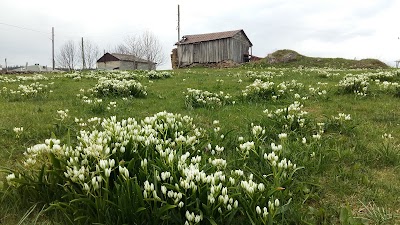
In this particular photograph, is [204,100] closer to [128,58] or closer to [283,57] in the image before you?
[283,57]

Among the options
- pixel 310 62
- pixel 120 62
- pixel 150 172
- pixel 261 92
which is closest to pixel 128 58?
pixel 120 62

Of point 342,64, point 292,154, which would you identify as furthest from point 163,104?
point 342,64

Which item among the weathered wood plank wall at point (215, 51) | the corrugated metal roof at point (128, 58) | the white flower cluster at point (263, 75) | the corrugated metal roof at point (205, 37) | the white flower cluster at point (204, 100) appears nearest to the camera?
the white flower cluster at point (204, 100)

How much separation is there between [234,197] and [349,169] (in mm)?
2487

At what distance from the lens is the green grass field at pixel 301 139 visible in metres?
3.71

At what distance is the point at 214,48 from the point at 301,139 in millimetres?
53034

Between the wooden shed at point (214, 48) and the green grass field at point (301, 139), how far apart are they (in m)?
45.8

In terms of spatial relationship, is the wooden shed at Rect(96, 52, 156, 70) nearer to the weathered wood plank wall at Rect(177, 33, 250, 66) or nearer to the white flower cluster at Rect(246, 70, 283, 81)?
the weathered wood plank wall at Rect(177, 33, 250, 66)

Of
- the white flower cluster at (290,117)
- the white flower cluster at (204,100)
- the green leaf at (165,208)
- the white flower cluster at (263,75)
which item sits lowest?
the green leaf at (165,208)

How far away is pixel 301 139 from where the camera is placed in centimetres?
613

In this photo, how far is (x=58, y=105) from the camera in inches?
387

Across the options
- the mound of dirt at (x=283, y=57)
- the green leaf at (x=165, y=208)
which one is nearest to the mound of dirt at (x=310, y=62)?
the mound of dirt at (x=283, y=57)

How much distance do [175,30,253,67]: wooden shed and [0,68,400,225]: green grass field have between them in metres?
45.8

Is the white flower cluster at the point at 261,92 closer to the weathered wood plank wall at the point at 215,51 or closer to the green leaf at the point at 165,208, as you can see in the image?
the green leaf at the point at 165,208
